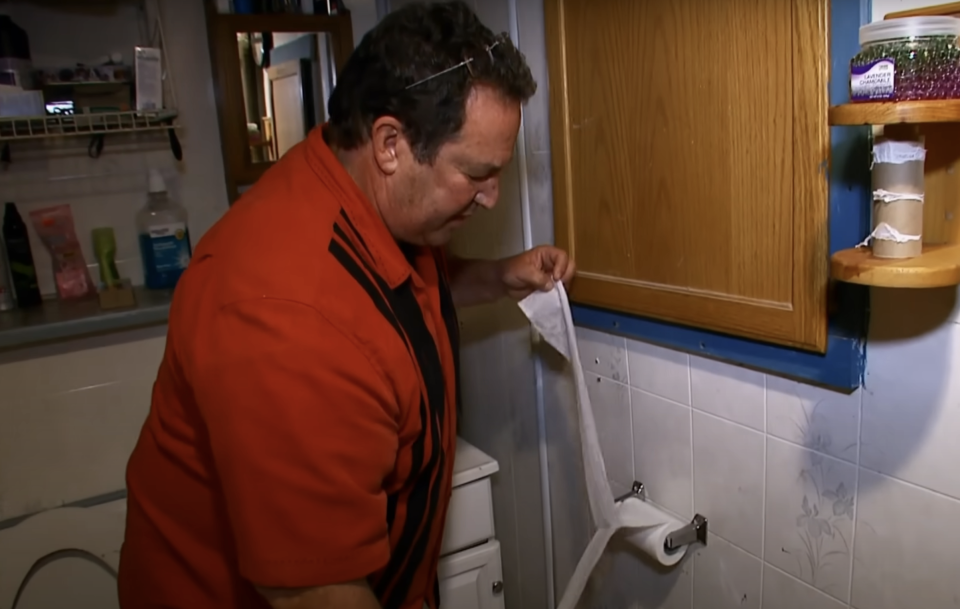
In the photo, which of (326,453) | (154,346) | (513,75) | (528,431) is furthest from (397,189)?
(154,346)

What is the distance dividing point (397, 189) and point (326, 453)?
33cm

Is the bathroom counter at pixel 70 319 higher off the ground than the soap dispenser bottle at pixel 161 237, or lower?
lower

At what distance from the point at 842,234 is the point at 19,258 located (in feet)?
4.85

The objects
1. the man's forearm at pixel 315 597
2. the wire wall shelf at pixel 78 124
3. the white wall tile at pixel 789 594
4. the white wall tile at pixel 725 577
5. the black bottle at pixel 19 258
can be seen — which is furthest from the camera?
the black bottle at pixel 19 258

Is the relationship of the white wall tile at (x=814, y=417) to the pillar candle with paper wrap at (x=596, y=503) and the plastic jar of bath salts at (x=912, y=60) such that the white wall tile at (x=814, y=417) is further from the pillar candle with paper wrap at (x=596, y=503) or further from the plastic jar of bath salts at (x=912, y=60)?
the plastic jar of bath salts at (x=912, y=60)

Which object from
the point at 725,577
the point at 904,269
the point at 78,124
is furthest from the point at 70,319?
the point at 904,269

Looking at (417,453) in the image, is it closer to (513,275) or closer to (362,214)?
(362,214)

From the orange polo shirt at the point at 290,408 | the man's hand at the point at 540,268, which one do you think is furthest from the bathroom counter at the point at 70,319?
the man's hand at the point at 540,268

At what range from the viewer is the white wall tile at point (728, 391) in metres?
0.97

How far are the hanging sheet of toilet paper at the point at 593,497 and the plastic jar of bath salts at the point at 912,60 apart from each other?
59cm

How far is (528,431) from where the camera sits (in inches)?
59.0

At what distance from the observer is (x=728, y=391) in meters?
1.01

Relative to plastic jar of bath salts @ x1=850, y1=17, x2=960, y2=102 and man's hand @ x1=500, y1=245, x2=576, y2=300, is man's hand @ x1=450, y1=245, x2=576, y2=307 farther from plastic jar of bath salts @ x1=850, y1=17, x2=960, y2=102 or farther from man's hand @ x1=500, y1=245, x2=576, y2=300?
plastic jar of bath salts @ x1=850, y1=17, x2=960, y2=102

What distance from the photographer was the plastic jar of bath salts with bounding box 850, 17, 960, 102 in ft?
2.09
